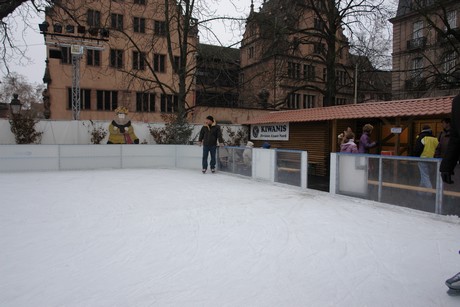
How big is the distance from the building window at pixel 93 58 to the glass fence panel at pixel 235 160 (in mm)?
21608

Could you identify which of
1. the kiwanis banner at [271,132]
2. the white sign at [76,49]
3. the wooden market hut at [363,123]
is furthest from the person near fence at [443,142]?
the white sign at [76,49]

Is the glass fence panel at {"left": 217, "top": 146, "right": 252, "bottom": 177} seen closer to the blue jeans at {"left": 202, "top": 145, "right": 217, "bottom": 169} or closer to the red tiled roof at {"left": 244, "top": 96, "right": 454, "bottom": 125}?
the blue jeans at {"left": 202, "top": 145, "right": 217, "bottom": 169}

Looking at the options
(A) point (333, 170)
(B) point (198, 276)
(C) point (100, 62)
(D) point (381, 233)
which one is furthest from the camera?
(C) point (100, 62)

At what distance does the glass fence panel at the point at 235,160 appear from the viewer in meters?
10.4

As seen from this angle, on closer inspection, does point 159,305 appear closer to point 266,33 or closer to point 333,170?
point 333,170

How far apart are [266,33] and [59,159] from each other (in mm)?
11357

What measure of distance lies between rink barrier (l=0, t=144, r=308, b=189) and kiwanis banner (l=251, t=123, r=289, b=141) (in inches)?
173

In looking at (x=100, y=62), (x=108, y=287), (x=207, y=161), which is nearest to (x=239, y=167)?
(x=207, y=161)

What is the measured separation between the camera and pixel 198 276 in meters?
3.09

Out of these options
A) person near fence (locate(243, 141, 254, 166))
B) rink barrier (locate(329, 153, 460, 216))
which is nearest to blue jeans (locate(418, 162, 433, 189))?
rink barrier (locate(329, 153, 460, 216))

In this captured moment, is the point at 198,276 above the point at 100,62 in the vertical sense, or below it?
below

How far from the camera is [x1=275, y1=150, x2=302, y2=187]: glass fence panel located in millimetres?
8461

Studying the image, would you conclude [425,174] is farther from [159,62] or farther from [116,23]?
[159,62]

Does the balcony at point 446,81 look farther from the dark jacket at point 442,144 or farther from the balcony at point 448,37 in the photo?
the dark jacket at point 442,144
